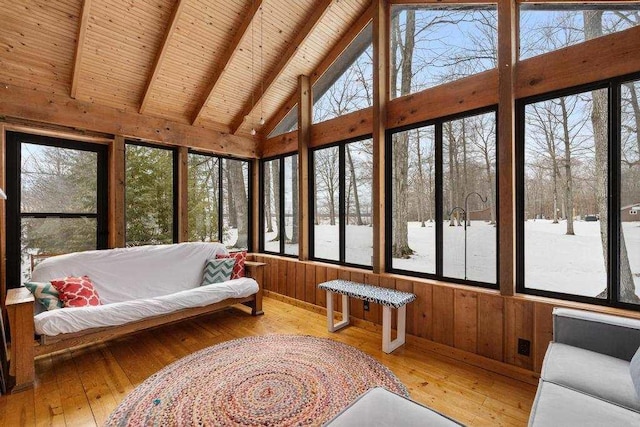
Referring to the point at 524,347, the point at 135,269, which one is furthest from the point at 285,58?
the point at 524,347

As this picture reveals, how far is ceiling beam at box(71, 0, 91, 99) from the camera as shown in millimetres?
2760

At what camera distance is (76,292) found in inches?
110

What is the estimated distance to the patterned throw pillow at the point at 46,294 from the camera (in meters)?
2.64

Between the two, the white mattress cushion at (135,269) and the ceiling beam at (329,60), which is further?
the ceiling beam at (329,60)

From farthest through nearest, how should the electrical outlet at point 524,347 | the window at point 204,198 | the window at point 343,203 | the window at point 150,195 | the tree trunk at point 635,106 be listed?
the window at point 204,198 → the window at point 150,195 → the window at point 343,203 → the electrical outlet at point 524,347 → the tree trunk at point 635,106

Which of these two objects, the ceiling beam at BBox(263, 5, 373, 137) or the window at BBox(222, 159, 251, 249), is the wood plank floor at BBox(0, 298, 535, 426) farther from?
the ceiling beam at BBox(263, 5, 373, 137)

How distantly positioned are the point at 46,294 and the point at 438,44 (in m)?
4.48

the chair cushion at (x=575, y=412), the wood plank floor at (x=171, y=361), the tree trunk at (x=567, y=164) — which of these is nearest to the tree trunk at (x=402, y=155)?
the wood plank floor at (x=171, y=361)

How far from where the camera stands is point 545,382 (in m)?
1.54

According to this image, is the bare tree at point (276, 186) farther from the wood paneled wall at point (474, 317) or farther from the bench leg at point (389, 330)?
the bench leg at point (389, 330)

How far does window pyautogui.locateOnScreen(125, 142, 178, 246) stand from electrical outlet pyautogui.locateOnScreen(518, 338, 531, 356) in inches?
165

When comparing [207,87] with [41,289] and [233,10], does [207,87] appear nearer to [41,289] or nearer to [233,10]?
[233,10]

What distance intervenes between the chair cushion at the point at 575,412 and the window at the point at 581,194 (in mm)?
1301

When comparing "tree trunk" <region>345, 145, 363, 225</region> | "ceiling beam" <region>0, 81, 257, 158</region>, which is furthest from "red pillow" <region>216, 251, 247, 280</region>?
"ceiling beam" <region>0, 81, 257, 158</region>
